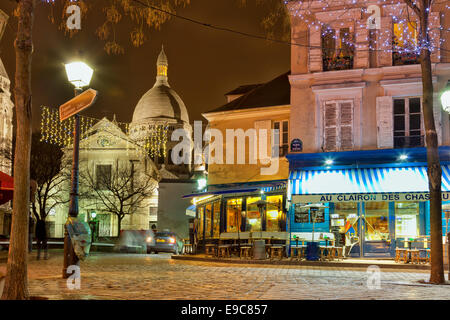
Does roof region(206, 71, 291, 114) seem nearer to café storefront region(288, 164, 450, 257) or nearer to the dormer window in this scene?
the dormer window

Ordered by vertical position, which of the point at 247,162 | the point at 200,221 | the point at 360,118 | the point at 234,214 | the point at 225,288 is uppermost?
Answer: the point at 360,118

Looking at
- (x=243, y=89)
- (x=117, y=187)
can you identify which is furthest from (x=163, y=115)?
(x=243, y=89)

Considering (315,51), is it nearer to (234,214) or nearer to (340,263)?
(234,214)

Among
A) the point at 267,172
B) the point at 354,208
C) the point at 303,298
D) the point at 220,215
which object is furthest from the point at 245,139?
the point at 303,298

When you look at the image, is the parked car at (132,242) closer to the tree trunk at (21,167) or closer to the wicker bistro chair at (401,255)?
the wicker bistro chair at (401,255)

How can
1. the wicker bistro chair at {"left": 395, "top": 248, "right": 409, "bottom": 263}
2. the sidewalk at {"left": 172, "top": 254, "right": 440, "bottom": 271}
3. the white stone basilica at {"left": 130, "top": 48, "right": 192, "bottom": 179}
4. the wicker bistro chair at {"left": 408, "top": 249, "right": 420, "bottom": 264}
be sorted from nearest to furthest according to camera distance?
the sidewalk at {"left": 172, "top": 254, "right": 440, "bottom": 271} → the wicker bistro chair at {"left": 408, "top": 249, "right": 420, "bottom": 264} → the wicker bistro chair at {"left": 395, "top": 248, "right": 409, "bottom": 263} → the white stone basilica at {"left": 130, "top": 48, "right": 192, "bottom": 179}

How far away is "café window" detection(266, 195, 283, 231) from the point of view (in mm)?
24256

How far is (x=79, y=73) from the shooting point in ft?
41.3

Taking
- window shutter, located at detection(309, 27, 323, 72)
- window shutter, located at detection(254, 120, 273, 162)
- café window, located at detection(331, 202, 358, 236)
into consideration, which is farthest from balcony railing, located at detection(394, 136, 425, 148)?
window shutter, located at detection(254, 120, 273, 162)

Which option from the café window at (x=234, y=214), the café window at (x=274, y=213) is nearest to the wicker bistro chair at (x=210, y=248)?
the café window at (x=234, y=214)

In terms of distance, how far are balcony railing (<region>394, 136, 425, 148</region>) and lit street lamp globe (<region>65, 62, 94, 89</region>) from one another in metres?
13.0

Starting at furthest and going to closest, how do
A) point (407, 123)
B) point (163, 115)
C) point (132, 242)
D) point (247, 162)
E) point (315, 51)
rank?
point (163, 115) < point (132, 242) < point (247, 162) < point (315, 51) < point (407, 123)

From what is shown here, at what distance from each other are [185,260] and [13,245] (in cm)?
1468

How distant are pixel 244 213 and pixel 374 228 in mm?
6022
